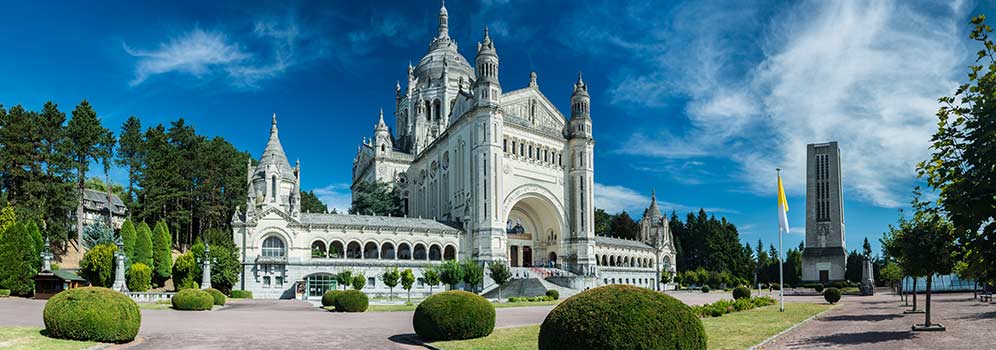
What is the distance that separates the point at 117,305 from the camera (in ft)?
73.3

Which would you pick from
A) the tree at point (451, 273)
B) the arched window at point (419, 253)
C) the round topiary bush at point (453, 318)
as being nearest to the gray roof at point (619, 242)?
the arched window at point (419, 253)

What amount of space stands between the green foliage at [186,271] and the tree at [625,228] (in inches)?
2873

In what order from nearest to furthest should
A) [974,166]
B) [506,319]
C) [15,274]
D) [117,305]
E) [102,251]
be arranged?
[974,166]
[117,305]
[506,319]
[15,274]
[102,251]

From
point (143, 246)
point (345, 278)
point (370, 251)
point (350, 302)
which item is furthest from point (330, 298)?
point (370, 251)

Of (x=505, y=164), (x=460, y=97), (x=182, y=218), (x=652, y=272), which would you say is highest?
(x=460, y=97)

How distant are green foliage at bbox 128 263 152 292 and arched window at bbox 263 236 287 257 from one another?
31.6 feet

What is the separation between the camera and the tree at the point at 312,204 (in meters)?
103

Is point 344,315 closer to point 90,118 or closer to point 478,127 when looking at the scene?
point 478,127

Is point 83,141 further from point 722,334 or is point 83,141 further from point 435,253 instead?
point 722,334

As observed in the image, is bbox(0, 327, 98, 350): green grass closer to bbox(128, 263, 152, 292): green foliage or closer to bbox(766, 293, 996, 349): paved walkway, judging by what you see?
bbox(766, 293, 996, 349): paved walkway

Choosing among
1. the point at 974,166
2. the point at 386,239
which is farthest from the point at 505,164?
the point at 974,166

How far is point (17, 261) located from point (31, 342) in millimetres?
37981

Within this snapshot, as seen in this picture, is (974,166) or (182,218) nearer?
(974,166)

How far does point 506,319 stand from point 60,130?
53672 mm
